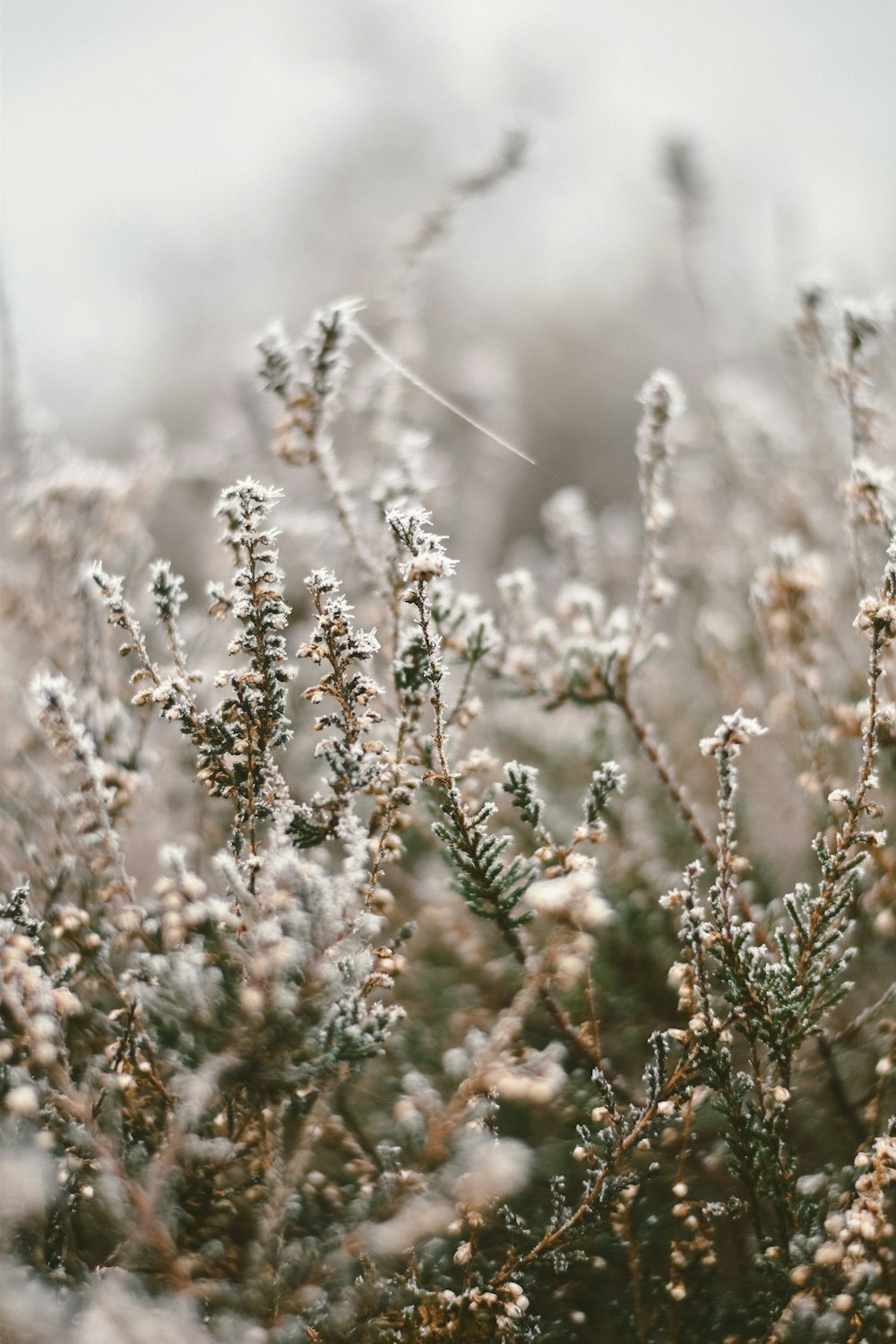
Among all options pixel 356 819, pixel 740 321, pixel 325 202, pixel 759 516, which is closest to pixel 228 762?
pixel 356 819

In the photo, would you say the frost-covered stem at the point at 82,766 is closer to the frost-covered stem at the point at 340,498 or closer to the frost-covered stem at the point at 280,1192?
the frost-covered stem at the point at 280,1192

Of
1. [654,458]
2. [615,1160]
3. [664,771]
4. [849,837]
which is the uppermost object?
[654,458]

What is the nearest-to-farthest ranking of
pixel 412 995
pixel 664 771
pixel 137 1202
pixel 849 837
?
pixel 137 1202 → pixel 849 837 → pixel 664 771 → pixel 412 995

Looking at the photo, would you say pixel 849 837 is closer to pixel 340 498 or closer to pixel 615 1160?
pixel 615 1160

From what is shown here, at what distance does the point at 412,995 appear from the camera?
1451 mm

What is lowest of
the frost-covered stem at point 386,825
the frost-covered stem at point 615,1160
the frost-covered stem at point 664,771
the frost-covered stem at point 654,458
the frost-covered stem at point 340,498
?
the frost-covered stem at point 615,1160

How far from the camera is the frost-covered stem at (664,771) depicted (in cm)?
103

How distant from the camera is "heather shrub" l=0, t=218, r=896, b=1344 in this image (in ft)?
2.32

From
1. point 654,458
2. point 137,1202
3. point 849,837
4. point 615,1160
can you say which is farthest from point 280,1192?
point 654,458

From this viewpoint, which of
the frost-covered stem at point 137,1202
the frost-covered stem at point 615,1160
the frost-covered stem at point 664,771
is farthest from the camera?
the frost-covered stem at point 664,771

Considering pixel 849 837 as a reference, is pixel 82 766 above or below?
above

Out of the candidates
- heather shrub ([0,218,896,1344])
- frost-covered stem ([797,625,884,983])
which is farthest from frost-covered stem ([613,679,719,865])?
frost-covered stem ([797,625,884,983])

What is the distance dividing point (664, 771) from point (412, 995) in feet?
2.19

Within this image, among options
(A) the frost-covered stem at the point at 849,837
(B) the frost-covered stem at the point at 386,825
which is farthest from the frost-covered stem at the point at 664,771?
(B) the frost-covered stem at the point at 386,825
